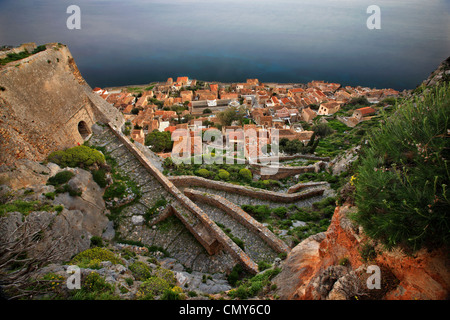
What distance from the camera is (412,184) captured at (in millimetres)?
3270

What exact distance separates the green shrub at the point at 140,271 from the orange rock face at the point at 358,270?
3834mm

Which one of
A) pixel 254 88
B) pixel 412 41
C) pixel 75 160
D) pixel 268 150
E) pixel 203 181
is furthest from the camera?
pixel 412 41

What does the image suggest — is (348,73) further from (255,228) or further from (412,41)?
(255,228)

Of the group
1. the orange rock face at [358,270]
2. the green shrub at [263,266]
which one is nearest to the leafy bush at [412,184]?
the orange rock face at [358,270]

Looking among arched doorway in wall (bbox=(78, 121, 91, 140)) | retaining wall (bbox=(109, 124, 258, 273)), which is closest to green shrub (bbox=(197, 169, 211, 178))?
retaining wall (bbox=(109, 124, 258, 273))

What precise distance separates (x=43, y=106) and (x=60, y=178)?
4.76m

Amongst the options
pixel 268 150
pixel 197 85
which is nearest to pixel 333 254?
pixel 268 150

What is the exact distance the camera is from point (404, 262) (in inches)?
135

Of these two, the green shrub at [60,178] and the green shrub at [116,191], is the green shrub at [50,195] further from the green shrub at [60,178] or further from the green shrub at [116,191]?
the green shrub at [116,191]

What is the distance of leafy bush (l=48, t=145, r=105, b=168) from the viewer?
10.4 metres

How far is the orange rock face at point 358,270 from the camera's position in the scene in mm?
3109

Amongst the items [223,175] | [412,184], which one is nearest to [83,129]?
[223,175]

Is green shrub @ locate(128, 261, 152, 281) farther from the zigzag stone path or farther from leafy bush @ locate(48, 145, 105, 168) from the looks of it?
leafy bush @ locate(48, 145, 105, 168)

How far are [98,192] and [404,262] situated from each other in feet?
36.7
